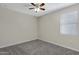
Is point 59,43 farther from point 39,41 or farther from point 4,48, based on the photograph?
point 4,48

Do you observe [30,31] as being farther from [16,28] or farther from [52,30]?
[52,30]

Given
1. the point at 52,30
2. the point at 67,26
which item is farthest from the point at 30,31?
the point at 67,26

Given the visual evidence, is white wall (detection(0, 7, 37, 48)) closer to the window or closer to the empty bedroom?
the empty bedroom

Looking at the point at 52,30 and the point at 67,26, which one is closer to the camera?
the point at 52,30

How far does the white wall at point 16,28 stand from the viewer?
48.8 inches

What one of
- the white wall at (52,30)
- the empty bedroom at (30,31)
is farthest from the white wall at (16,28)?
the white wall at (52,30)

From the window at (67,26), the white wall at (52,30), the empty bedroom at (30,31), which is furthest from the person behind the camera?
the window at (67,26)

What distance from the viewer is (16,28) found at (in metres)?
1.31

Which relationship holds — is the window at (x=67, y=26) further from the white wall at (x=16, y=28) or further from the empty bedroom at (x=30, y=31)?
the white wall at (x=16, y=28)

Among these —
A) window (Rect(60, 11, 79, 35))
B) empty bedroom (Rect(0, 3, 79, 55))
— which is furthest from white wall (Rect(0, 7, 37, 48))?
window (Rect(60, 11, 79, 35))

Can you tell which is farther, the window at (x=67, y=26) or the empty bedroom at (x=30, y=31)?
the window at (x=67, y=26)

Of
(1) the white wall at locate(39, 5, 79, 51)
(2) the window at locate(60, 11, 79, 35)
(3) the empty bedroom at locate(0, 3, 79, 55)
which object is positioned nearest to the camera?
(3) the empty bedroom at locate(0, 3, 79, 55)

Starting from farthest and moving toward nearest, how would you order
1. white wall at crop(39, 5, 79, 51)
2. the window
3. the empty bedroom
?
the window
white wall at crop(39, 5, 79, 51)
the empty bedroom

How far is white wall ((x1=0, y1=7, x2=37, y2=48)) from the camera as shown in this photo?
124 cm
